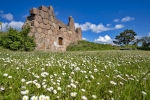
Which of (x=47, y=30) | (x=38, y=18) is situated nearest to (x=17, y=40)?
(x=38, y=18)

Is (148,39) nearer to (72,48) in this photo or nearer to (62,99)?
(72,48)

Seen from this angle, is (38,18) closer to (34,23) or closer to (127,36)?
(34,23)

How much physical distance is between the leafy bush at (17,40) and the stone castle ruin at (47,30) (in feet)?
5.16

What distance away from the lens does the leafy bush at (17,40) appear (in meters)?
13.8

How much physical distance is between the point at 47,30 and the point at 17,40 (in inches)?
250

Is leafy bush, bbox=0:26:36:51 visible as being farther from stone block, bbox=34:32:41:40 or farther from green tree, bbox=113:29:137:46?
green tree, bbox=113:29:137:46

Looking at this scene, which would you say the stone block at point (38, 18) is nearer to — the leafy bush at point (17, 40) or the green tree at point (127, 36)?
the leafy bush at point (17, 40)

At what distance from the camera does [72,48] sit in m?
25.6

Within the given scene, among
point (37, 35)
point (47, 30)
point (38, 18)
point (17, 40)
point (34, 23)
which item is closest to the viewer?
point (17, 40)

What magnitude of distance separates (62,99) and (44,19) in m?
18.3

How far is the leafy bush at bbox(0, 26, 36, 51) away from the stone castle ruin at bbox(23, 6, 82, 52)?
5.16ft

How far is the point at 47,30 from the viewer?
19.9 m

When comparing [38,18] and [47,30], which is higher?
[38,18]

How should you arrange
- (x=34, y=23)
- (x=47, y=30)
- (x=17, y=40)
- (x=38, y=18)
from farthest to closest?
(x=47, y=30)
(x=38, y=18)
(x=34, y=23)
(x=17, y=40)
